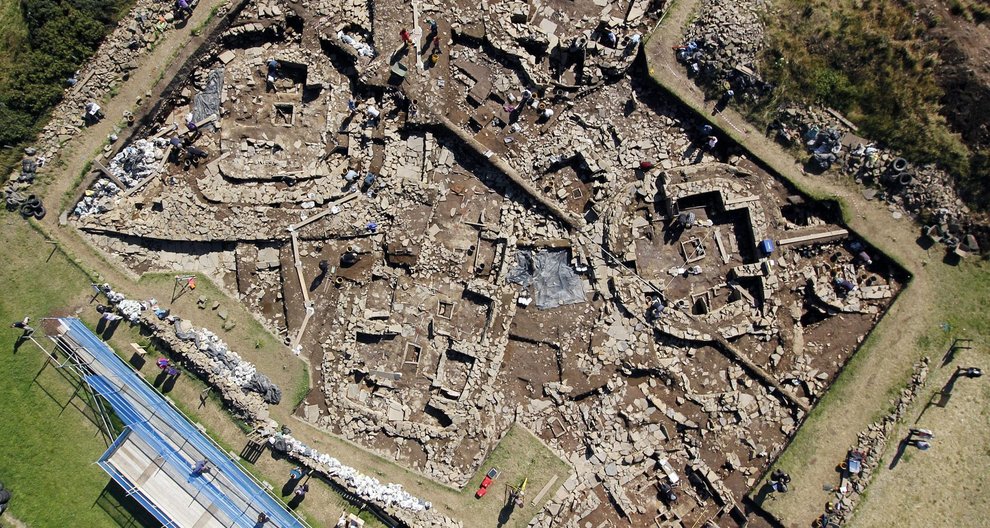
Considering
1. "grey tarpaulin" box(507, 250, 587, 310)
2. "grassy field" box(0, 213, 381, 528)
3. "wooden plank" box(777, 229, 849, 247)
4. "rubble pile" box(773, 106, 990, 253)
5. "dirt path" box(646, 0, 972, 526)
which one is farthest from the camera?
"grey tarpaulin" box(507, 250, 587, 310)

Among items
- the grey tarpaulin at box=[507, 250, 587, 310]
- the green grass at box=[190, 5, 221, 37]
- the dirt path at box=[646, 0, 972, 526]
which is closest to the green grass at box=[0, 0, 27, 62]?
the green grass at box=[190, 5, 221, 37]

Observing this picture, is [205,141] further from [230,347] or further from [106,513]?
[106,513]

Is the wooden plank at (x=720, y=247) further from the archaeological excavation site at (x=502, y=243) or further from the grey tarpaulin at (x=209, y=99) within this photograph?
the grey tarpaulin at (x=209, y=99)

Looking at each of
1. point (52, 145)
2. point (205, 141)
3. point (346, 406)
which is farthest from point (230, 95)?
point (346, 406)

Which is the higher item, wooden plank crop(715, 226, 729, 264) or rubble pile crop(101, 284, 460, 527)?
wooden plank crop(715, 226, 729, 264)

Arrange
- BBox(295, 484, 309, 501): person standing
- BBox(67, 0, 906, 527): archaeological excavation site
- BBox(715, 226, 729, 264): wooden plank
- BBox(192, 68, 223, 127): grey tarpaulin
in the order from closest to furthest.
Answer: BBox(295, 484, 309, 501): person standing → BBox(67, 0, 906, 527): archaeological excavation site → BBox(715, 226, 729, 264): wooden plank → BBox(192, 68, 223, 127): grey tarpaulin

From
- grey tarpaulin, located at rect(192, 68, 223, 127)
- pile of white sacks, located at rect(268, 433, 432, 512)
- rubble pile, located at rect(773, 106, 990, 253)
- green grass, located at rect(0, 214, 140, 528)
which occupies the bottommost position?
green grass, located at rect(0, 214, 140, 528)

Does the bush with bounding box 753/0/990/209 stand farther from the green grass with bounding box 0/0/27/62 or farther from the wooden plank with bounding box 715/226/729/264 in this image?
the green grass with bounding box 0/0/27/62
